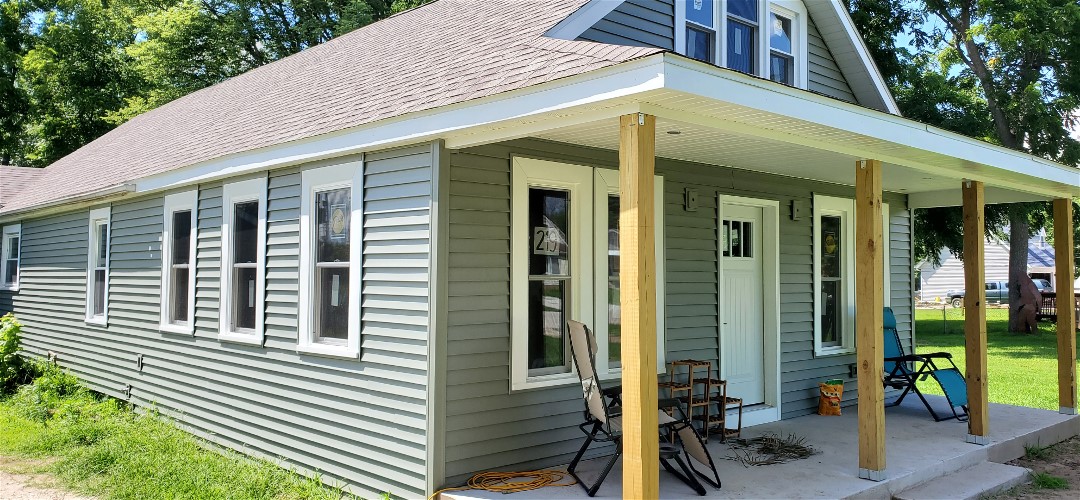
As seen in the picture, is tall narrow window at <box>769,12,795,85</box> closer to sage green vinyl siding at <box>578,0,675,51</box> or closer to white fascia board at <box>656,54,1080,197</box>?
sage green vinyl siding at <box>578,0,675,51</box>

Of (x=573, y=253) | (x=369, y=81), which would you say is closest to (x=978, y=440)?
(x=573, y=253)

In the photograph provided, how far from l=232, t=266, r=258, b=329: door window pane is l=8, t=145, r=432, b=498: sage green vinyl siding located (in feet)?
0.84

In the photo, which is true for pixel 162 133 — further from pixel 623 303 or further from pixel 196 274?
pixel 623 303

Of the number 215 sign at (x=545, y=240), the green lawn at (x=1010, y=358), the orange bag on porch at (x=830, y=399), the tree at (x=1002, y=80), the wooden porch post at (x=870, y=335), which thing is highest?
the tree at (x=1002, y=80)

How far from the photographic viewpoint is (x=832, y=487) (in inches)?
209

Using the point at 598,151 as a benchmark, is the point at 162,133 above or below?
above

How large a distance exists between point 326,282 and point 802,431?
458 centimetres

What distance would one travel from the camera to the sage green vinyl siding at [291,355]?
5434 millimetres

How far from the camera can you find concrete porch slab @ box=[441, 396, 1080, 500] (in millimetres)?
5172

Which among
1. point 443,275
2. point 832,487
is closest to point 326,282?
point 443,275

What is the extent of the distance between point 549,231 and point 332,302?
1.93 metres

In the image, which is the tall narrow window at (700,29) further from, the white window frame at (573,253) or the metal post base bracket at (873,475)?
the metal post base bracket at (873,475)

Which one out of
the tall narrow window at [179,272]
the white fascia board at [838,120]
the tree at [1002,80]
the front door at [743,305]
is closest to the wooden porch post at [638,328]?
the white fascia board at [838,120]

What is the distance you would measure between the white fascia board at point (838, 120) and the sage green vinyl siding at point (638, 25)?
7.16 feet
